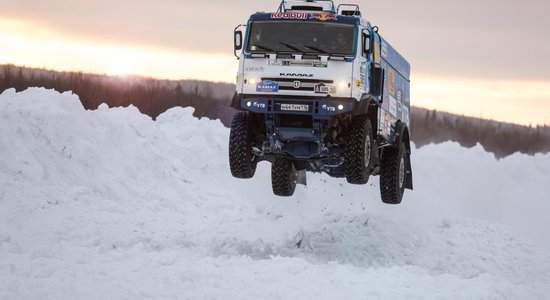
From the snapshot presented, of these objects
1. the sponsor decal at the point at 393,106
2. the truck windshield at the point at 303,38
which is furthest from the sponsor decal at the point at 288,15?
the sponsor decal at the point at 393,106

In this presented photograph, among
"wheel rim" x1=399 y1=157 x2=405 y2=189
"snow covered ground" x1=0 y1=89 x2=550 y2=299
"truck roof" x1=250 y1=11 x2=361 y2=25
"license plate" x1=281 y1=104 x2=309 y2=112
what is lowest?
"snow covered ground" x1=0 y1=89 x2=550 y2=299

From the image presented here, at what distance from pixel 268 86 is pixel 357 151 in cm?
231

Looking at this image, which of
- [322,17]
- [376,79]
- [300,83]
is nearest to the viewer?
[300,83]

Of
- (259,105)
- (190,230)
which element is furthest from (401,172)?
(190,230)

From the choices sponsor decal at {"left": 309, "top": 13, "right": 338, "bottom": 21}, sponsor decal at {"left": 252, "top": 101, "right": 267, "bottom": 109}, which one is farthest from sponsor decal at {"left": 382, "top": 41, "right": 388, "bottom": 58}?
sponsor decal at {"left": 252, "top": 101, "right": 267, "bottom": 109}

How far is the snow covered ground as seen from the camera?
2133 cm

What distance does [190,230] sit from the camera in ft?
103

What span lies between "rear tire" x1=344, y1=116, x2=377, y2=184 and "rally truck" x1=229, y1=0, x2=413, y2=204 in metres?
0.02

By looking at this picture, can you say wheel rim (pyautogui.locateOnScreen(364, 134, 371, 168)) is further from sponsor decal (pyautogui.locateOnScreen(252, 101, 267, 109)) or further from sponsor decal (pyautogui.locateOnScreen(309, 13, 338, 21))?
sponsor decal (pyautogui.locateOnScreen(309, 13, 338, 21))

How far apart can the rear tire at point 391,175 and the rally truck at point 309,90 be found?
7.62ft

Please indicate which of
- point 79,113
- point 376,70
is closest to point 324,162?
point 376,70

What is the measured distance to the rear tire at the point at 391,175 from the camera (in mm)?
20359

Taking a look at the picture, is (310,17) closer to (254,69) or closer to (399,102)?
(254,69)

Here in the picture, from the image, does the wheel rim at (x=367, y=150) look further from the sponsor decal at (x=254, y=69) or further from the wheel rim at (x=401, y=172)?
the wheel rim at (x=401, y=172)
